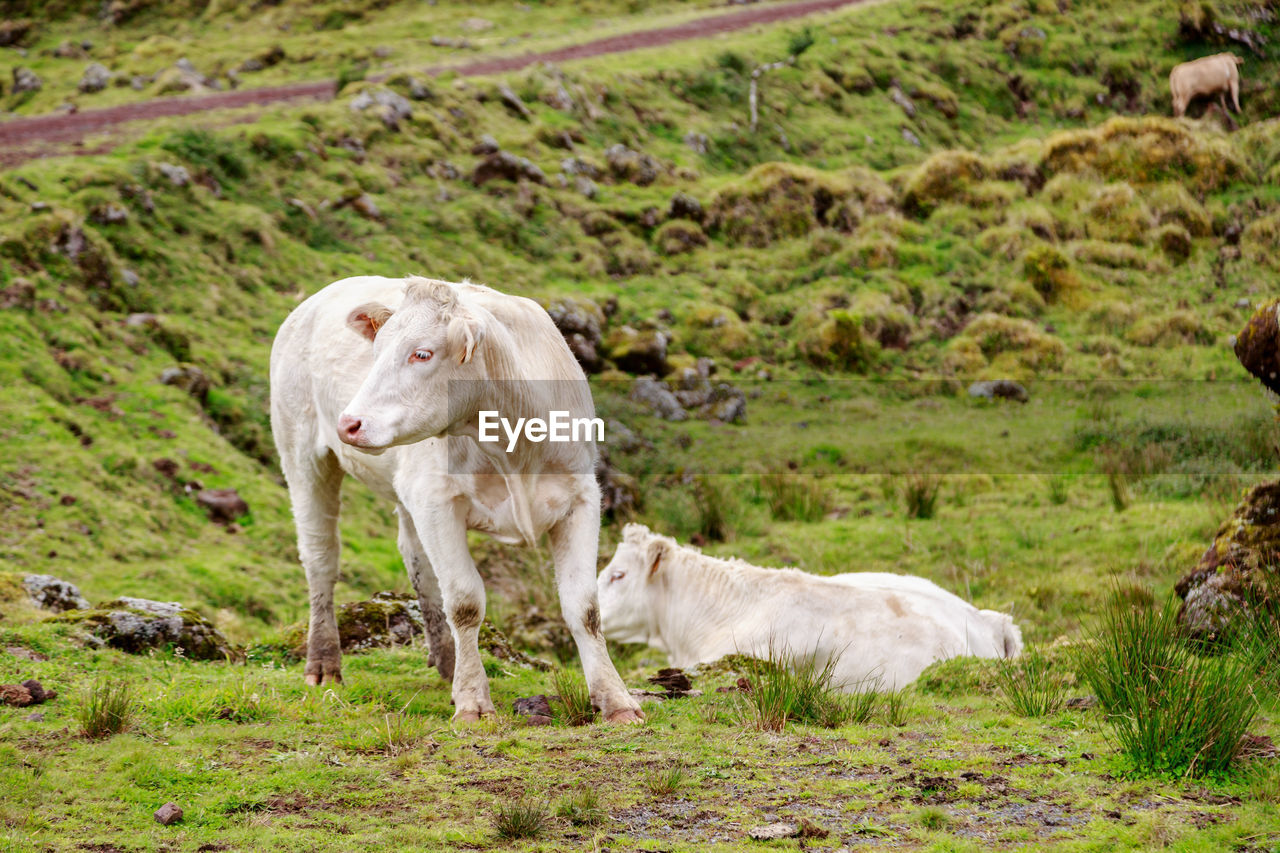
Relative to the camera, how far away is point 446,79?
29.4 meters

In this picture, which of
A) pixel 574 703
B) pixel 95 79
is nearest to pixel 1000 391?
pixel 574 703

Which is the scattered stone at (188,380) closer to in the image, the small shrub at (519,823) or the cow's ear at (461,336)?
the cow's ear at (461,336)

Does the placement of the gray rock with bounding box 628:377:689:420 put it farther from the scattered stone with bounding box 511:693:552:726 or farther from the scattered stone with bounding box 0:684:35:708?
the scattered stone with bounding box 0:684:35:708

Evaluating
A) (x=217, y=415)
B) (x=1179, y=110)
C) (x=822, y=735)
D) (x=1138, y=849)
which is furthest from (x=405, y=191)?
(x=1179, y=110)

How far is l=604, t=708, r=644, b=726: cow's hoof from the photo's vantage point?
6027 millimetres

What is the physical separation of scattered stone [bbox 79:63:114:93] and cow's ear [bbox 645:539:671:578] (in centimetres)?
2842

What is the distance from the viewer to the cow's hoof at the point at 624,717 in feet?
19.8

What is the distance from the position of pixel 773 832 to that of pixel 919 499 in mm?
11008

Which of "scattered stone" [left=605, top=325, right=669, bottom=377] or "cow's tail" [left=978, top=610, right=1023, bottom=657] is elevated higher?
"cow's tail" [left=978, top=610, right=1023, bottom=657]

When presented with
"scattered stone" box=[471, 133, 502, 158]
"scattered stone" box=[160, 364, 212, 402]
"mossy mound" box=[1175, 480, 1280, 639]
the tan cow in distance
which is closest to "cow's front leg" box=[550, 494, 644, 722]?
"mossy mound" box=[1175, 480, 1280, 639]

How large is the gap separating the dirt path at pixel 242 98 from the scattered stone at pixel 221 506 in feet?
31.1

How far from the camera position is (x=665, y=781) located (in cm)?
479

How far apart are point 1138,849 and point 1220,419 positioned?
14.8 meters

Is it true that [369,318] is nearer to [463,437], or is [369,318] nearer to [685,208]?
[463,437]
